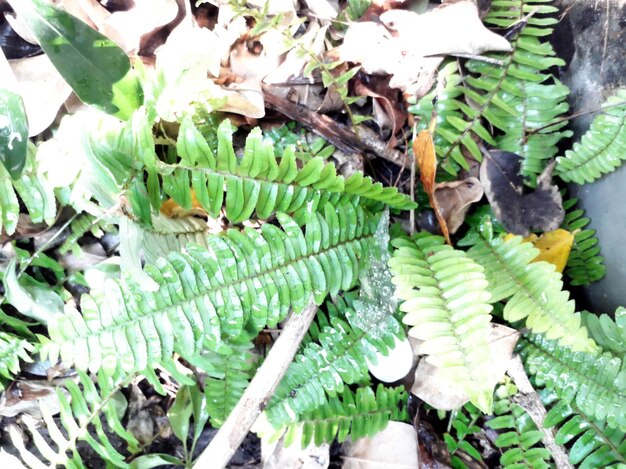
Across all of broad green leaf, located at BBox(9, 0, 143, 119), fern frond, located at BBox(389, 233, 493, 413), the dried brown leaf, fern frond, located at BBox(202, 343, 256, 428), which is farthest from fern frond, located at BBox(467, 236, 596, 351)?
the dried brown leaf

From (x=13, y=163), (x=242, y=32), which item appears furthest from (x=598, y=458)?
(x=13, y=163)

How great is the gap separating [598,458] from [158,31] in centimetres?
223

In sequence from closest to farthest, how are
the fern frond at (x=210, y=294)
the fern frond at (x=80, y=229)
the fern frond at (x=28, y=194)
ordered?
1. the fern frond at (x=210, y=294)
2. the fern frond at (x=28, y=194)
3. the fern frond at (x=80, y=229)

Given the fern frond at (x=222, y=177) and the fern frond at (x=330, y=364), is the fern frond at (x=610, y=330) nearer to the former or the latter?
the fern frond at (x=330, y=364)

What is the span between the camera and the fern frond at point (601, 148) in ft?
5.76

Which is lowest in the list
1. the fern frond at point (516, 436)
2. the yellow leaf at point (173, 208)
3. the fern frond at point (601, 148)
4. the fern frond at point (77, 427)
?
the fern frond at point (77, 427)

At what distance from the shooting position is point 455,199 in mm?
1979

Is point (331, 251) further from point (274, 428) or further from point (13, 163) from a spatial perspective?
point (13, 163)

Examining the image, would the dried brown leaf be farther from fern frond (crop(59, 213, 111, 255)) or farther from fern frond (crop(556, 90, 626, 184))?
fern frond (crop(556, 90, 626, 184))

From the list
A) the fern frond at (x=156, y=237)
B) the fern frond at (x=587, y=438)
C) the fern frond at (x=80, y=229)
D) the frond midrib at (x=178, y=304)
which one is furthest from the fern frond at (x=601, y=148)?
the fern frond at (x=80, y=229)

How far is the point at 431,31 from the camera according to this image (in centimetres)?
188

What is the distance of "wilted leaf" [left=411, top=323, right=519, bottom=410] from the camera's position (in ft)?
5.92

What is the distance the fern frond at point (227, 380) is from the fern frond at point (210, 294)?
14.0 inches

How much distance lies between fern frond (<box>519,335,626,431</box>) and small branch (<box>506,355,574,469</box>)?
0.05 meters
